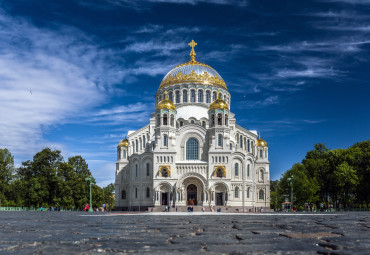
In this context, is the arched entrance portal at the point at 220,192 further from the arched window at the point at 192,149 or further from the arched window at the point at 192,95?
the arched window at the point at 192,95

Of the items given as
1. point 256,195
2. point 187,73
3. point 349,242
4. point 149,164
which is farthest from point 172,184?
point 349,242

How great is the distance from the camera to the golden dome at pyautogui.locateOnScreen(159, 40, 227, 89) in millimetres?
65131

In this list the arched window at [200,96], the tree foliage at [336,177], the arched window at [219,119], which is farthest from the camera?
the arched window at [200,96]

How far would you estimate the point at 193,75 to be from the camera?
2574 inches

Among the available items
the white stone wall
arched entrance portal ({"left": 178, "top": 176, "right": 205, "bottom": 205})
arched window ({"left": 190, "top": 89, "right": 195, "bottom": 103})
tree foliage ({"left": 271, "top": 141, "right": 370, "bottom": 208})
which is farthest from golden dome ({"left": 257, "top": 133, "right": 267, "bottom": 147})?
arched entrance portal ({"left": 178, "top": 176, "right": 205, "bottom": 205})

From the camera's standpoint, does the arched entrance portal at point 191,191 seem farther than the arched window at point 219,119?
No

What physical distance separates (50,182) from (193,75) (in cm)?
2842

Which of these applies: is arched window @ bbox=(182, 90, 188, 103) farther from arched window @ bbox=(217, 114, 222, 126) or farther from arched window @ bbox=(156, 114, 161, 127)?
arched window @ bbox=(217, 114, 222, 126)

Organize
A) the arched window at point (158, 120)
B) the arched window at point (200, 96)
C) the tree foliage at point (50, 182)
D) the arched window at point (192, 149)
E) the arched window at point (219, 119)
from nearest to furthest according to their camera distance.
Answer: the tree foliage at point (50, 182) → the arched window at point (219, 119) → the arched window at point (158, 120) → the arched window at point (192, 149) → the arched window at point (200, 96)

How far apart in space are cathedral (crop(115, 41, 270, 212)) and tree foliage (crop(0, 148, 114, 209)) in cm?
745

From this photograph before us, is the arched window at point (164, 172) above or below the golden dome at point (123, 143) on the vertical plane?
below

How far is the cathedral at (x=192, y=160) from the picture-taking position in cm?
5159

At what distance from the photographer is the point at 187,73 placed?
66125mm

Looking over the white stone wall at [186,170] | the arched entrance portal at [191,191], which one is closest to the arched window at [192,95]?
the white stone wall at [186,170]
